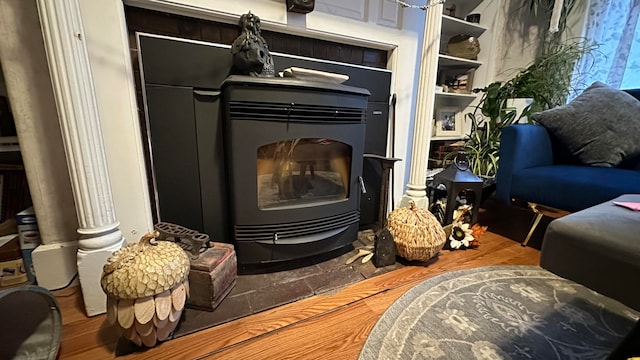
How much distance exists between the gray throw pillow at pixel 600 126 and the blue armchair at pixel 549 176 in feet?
0.22

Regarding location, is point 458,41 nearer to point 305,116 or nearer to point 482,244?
point 482,244

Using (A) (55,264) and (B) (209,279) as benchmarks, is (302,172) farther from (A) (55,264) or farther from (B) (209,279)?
(A) (55,264)

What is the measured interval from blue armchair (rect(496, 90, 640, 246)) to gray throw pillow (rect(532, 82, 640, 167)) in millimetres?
67

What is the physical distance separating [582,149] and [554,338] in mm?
1279

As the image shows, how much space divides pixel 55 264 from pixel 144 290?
0.64 metres

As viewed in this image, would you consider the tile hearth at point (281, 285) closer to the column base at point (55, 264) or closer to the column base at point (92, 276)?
the column base at point (92, 276)

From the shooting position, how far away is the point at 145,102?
1.08 m

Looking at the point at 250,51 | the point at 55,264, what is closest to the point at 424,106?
the point at 250,51

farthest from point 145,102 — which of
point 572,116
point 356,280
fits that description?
point 572,116

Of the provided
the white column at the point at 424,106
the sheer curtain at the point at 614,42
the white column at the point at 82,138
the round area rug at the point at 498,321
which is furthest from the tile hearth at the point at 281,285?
the sheer curtain at the point at 614,42

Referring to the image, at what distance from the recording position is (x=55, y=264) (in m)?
1.06

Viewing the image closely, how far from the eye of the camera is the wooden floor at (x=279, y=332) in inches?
31.9

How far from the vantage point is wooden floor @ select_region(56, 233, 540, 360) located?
31.9 inches

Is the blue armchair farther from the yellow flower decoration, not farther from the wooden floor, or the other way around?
the wooden floor
